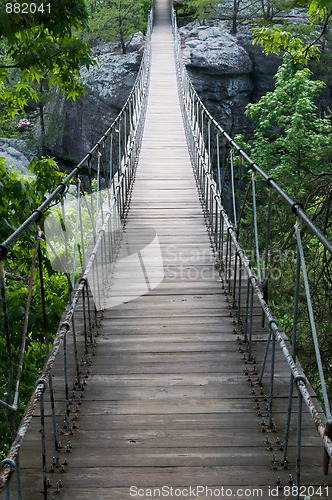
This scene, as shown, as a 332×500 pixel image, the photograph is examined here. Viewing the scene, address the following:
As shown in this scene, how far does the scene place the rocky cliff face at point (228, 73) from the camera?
1689 cm

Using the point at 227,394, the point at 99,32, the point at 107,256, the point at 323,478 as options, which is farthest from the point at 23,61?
the point at 99,32

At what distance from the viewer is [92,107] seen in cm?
1736

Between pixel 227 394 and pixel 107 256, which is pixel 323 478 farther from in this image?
pixel 107 256

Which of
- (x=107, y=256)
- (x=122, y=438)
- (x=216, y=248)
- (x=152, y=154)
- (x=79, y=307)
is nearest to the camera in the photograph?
(x=122, y=438)

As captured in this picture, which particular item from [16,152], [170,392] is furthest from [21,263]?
[16,152]

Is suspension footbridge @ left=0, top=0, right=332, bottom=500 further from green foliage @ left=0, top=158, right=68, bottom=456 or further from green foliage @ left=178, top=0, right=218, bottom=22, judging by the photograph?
green foliage @ left=178, top=0, right=218, bottom=22

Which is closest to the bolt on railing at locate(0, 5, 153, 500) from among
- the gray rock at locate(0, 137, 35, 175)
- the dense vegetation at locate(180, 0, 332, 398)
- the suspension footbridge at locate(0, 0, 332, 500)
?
the suspension footbridge at locate(0, 0, 332, 500)

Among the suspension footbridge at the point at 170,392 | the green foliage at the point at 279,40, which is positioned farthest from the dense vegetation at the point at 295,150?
the suspension footbridge at the point at 170,392

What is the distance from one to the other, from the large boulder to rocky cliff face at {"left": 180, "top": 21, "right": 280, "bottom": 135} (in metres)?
1.80

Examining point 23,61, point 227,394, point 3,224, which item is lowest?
point 227,394

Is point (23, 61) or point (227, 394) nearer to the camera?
point (227, 394)

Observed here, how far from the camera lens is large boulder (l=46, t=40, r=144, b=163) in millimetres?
17094

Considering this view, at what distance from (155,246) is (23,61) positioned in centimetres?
193

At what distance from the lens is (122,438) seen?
97.4 inches
